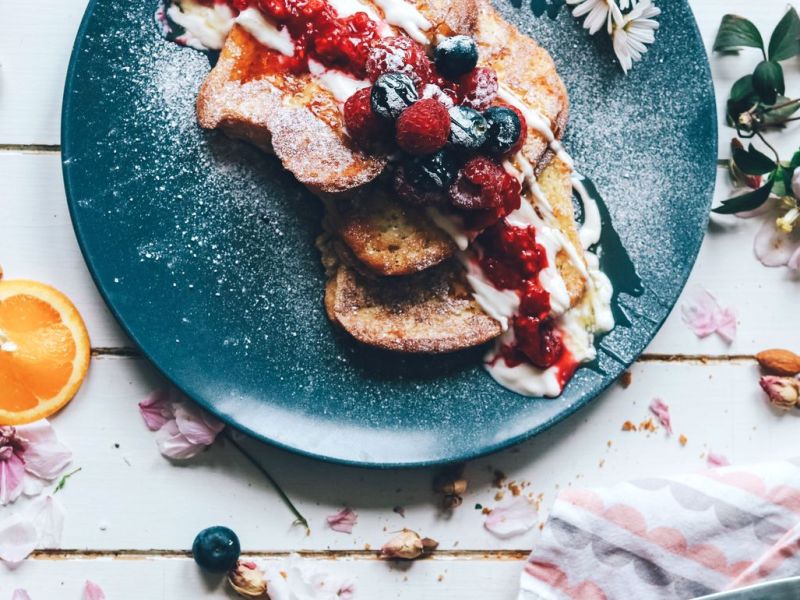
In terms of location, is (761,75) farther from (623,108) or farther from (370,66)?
(370,66)

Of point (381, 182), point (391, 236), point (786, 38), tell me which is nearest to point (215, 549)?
point (391, 236)

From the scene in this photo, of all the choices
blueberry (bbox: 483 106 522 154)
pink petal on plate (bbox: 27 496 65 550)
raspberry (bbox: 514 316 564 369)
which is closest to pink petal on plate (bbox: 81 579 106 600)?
pink petal on plate (bbox: 27 496 65 550)

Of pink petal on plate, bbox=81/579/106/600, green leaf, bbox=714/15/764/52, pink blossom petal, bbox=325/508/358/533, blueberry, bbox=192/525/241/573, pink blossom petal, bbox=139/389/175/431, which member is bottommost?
pink petal on plate, bbox=81/579/106/600

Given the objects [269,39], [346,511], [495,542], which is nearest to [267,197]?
[269,39]

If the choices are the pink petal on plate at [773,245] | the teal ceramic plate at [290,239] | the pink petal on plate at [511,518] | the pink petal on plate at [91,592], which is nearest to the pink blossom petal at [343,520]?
the teal ceramic plate at [290,239]

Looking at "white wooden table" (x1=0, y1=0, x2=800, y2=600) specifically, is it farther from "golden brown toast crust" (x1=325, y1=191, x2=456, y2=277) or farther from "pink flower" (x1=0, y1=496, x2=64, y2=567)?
"golden brown toast crust" (x1=325, y1=191, x2=456, y2=277)

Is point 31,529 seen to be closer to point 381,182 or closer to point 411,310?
point 411,310

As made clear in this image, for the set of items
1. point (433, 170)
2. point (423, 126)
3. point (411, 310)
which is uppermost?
point (423, 126)
